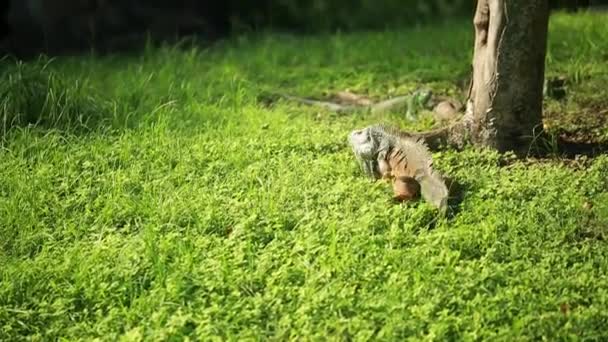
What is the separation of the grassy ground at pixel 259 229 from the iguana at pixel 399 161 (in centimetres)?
12

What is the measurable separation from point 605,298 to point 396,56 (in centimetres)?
520

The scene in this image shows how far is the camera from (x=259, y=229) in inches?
192

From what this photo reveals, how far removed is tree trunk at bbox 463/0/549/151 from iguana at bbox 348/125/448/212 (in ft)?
1.76

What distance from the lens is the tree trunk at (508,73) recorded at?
226 inches

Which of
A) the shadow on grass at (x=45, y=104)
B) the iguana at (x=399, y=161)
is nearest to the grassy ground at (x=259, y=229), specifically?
the shadow on grass at (x=45, y=104)

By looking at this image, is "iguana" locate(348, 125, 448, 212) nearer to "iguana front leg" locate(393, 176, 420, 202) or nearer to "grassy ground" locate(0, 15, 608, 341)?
"iguana front leg" locate(393, 176, 420, 202)

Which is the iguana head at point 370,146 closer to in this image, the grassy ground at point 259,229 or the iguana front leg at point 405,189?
the grassy ground at point 259,229

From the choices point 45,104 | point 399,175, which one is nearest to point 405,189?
point 399,175

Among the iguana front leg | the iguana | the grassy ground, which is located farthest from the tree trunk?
the iguana front leg

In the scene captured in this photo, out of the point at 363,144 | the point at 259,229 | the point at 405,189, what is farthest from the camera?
the point at 363,144

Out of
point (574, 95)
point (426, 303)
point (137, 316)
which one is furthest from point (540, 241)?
point (574, 95)

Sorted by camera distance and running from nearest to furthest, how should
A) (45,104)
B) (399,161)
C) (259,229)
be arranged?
(259,229)
(399,161)
(45,104)

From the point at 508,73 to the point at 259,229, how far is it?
6.83 ft

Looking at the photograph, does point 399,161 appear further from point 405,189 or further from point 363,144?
point 405,189
